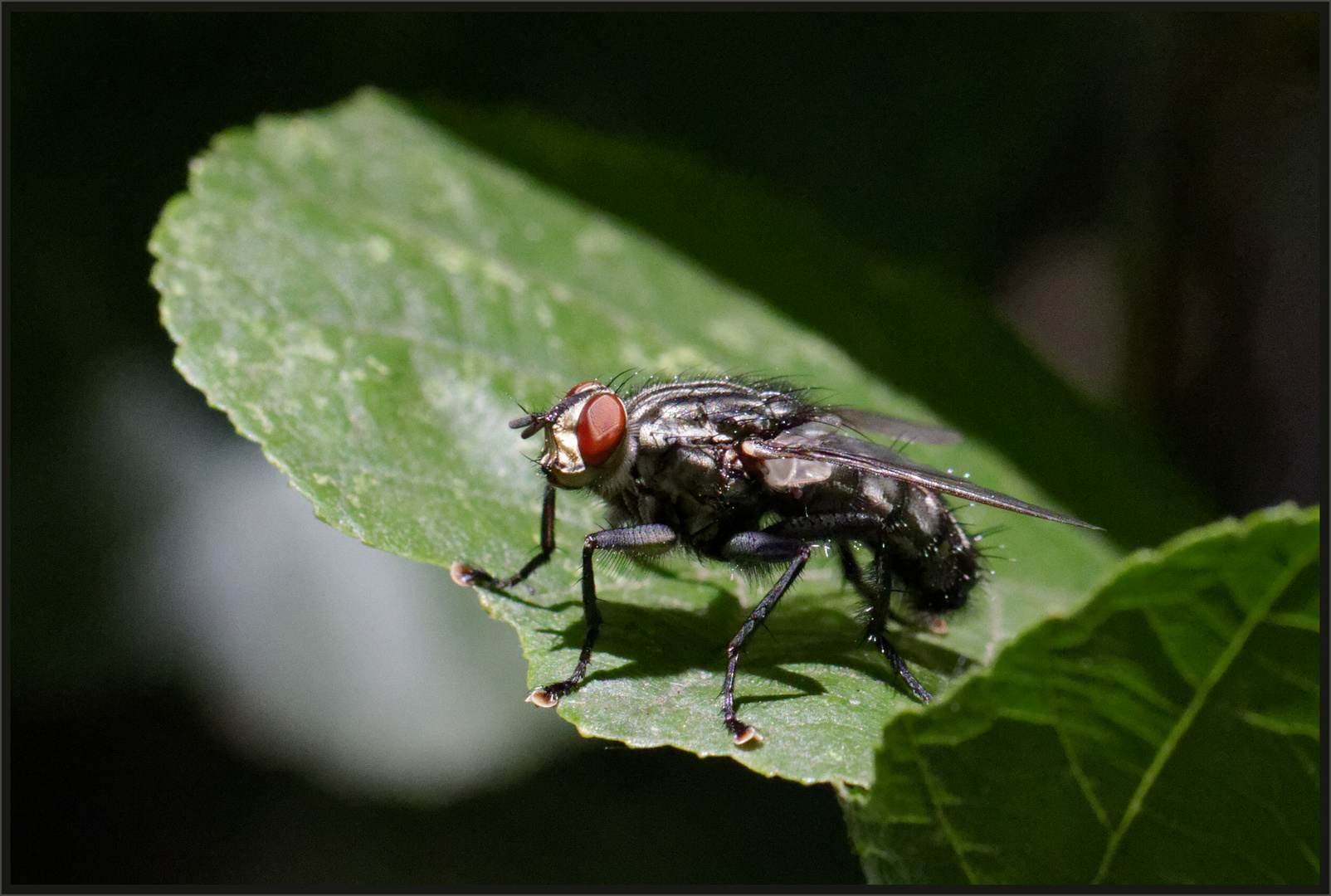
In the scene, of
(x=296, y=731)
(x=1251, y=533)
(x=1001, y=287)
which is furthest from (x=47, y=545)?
(x=1001, y=287)

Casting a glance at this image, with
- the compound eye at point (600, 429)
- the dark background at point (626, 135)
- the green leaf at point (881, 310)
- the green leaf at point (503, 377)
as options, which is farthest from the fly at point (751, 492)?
the dark background at point (626, 135)

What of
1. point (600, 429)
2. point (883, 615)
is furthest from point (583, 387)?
point (883, 615)

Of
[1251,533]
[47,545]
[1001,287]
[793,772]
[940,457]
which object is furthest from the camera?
[1001,287]

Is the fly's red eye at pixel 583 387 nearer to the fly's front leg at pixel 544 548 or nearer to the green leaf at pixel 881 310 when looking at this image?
the fly's front leg at pixel 544 548

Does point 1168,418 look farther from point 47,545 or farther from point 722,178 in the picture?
point 47,545

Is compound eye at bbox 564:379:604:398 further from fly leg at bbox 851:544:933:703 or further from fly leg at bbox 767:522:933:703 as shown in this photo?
fly leg at bbox 851:544:933:703

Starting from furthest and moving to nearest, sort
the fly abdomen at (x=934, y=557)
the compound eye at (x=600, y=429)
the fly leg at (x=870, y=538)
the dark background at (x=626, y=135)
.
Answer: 1. the dark background at (x=626, y=135)
2. the fly abdomen at (x=934, y=557)
3. the fly leg at (x=870, y=538)
4. the compound eye at (x=600, y=429)
